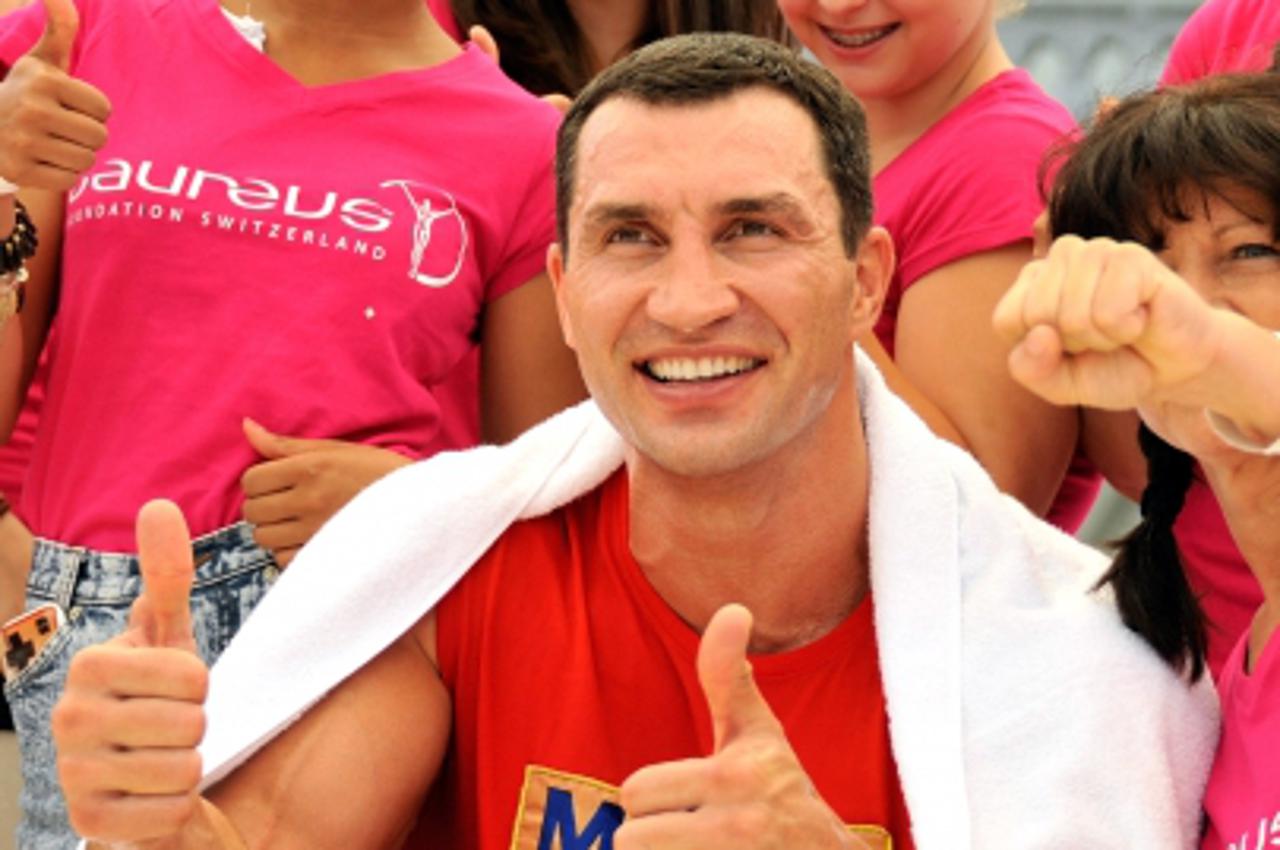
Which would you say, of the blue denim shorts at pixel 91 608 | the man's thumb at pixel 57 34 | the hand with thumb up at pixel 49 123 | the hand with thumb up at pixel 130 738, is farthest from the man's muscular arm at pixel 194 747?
the man's thumb at pixel 57 34

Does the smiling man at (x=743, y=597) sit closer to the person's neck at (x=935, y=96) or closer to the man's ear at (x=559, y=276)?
the man's ear at (x=559, y=276)

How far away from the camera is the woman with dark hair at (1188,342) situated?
1.80 meters

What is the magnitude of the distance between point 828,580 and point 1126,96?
0.59 m

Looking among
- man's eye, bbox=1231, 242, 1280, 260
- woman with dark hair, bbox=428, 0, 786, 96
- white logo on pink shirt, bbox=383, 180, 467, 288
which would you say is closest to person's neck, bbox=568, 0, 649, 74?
woman with dark hair, bbox=428, 0, 786, 96

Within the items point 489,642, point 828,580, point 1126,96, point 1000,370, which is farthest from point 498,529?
point 1126,96

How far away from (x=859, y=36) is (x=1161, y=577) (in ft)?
2.97

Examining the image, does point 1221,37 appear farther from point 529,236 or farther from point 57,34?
point 57,34

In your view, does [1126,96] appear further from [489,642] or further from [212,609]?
[212,609]

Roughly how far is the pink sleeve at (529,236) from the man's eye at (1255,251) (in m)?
0.77

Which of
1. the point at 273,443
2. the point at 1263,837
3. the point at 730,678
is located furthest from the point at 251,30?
the point at 1263,837

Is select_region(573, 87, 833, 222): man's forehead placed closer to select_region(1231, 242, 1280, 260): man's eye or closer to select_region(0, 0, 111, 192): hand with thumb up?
select_region(1231, 242, 1280, 260): man's eye

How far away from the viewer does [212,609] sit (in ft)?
8.38

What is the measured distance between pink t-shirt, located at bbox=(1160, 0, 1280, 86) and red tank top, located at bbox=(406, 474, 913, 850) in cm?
88

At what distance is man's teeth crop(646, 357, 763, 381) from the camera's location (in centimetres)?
228
